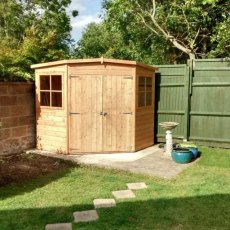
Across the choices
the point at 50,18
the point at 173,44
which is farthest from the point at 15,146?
the point at 50,18

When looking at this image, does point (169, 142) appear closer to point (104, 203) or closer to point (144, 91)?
point (144, 91)

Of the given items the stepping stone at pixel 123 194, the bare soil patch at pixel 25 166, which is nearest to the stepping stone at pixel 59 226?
the stepping stone at pixel 123 194

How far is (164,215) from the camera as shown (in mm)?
4277

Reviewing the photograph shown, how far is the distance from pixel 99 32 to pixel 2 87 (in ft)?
84.9

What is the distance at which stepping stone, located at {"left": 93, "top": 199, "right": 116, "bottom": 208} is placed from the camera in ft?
15.1

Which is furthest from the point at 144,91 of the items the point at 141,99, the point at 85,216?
the point at 85,216

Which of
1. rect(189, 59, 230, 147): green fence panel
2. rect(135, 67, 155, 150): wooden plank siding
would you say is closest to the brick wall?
rect(135, 67, 155, 150): wooden plank siding

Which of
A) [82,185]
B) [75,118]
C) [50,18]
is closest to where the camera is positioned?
[82,185]

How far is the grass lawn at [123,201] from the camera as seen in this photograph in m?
4.06

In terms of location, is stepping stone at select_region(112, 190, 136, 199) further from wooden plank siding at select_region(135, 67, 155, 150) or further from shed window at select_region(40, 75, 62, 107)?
shed window at select_region(40, 75, 62, 107)

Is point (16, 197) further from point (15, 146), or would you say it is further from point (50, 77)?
point (50, 77)

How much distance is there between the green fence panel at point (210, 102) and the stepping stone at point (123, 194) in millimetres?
3905

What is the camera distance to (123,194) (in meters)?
5.07

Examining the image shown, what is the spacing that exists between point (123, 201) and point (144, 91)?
12.7 feet
